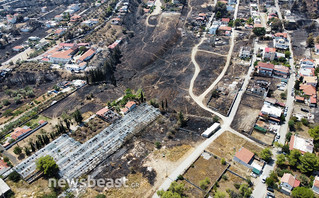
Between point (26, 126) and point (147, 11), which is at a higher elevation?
point (147, 11)

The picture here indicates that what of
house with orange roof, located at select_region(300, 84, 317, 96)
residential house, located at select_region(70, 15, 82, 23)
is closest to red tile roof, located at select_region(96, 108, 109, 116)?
house with orange roof, located at select_region(300, 84, 317, 96)

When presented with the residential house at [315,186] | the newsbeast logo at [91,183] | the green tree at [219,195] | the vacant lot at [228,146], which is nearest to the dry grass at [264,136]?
the vacant lot at [228,146]

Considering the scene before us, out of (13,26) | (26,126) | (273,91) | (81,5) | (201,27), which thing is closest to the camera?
(26,126)

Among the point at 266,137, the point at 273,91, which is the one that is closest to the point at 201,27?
the point at 273,91

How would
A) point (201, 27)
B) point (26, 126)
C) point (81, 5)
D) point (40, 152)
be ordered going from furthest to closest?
point (81, 5) → point (201, 27) → point (26, 126) → point (40, 152)

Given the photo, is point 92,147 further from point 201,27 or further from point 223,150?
point 201,27

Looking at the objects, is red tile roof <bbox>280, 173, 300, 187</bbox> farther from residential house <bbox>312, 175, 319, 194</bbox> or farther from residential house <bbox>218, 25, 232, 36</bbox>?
residential house <bbox>218, 25, 232, 36</bbox>

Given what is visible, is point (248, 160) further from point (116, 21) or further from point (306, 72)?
point (116, 21)

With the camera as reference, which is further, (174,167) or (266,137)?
(266,137)
